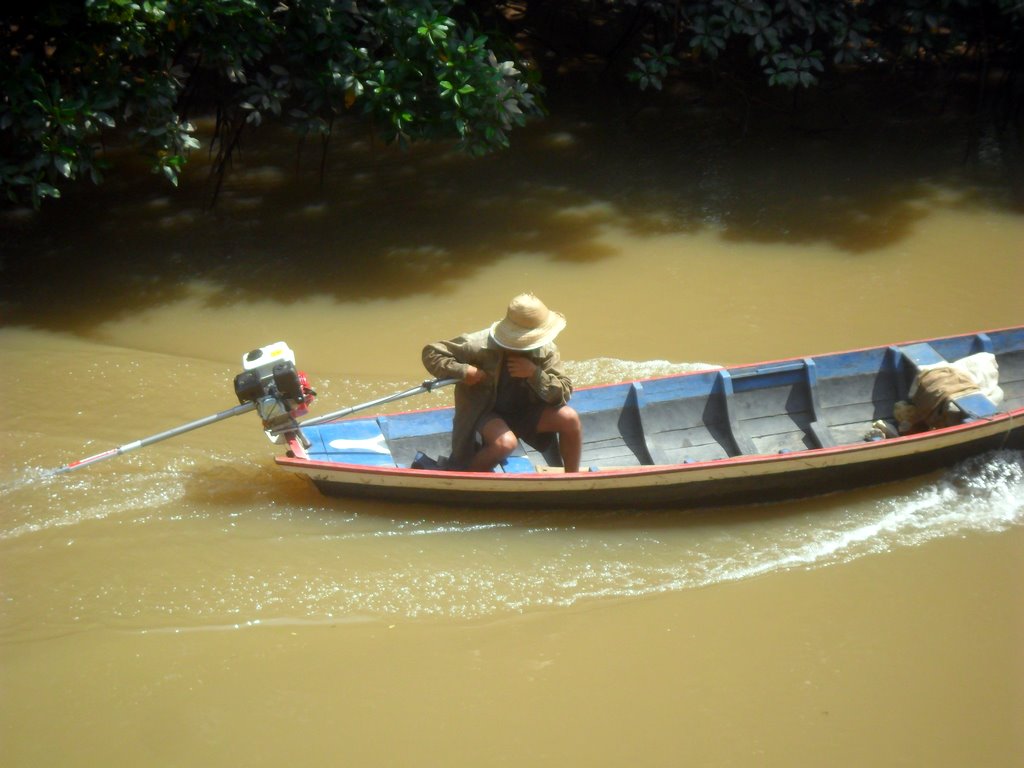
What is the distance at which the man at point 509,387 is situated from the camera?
4.94 metres

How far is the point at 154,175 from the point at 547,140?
3.41 metres

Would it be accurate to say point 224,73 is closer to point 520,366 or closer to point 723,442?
point 520,366

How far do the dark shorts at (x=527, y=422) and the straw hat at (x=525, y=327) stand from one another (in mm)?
472

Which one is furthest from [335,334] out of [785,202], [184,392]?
[785,202]

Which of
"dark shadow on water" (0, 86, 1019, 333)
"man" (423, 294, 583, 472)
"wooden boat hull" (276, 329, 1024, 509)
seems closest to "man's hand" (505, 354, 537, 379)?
"man" (423, 294, 583, 472)

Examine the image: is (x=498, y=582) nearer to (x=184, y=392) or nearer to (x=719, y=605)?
(x=719, y=605)

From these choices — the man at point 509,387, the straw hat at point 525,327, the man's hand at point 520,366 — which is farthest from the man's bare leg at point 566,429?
the straw hat at point 525,327

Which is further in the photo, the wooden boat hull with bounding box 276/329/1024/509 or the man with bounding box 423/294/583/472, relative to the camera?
the wooden boat hull with bounding box 276/329/1024/509

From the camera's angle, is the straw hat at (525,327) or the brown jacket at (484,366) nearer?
the straw hat at (525,327)

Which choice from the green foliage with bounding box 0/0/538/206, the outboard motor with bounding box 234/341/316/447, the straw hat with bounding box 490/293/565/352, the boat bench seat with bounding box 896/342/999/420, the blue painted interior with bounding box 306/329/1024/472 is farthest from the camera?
the green foliage with bounding box 0/0/538/206

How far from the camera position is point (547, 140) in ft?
31.2

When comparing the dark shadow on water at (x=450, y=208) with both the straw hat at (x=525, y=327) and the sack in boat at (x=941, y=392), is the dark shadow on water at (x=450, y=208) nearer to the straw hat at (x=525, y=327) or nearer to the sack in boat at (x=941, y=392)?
the sack in boat at (x=941, y=392)

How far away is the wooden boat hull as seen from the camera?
5.33 metres

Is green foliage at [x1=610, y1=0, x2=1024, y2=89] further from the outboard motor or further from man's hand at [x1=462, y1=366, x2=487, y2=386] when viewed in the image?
the outboard motor
